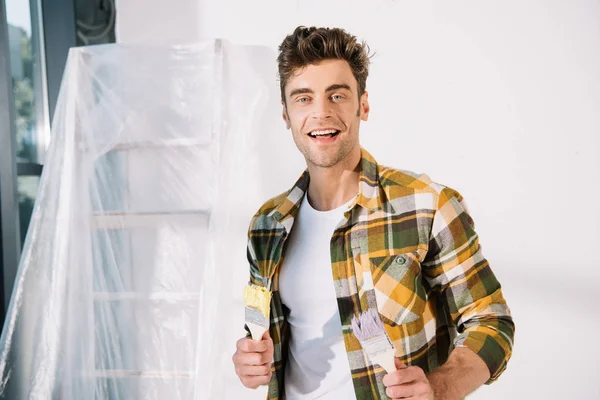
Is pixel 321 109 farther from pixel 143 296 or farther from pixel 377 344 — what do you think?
pixel 143 296

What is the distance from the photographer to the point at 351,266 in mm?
1096

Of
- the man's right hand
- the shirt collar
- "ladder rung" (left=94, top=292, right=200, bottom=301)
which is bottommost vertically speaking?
"ladder rung" (left=94, top=292, right=200, bottom=301)

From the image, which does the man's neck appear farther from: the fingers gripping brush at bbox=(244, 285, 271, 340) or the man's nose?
the fingers gripping brush at bbox=(244, 285, 271, 340)

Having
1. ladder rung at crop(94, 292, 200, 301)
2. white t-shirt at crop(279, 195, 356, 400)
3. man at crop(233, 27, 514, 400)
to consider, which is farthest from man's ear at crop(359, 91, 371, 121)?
ladder rung at crop(94, 292, 200, 301)

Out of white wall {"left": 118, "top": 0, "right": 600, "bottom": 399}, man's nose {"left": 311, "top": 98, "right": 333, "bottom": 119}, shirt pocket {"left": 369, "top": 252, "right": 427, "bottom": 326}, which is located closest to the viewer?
shirt pocket {"left": 369, "top": 252, "right": 427, "bottom": 326}

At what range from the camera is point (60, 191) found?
177 centimetres

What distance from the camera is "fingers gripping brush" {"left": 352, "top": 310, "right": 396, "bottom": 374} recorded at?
79cm

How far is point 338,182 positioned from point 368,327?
462 millimetres

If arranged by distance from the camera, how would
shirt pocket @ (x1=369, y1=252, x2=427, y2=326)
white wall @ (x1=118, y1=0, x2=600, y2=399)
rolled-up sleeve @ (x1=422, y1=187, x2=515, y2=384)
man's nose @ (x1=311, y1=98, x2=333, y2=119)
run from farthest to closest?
white wall @ (x1=118, y1=0, x2=600, y2=399) → man's nose @ (x1=311, y1=98, x2=333, y2=119) → shirt pocket @ (x1=369, y1=252, x2=427, y2=326) → rolled-up sleeve @ (x1=422, y1=187, x2=515, y2=384)

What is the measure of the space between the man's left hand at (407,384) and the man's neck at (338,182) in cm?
48

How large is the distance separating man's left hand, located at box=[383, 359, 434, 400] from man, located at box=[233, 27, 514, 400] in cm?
7

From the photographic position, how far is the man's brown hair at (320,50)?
3.89 ft

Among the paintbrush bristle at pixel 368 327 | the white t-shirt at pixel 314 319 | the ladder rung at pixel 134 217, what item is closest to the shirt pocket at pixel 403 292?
the white t-shirt at pixel 314 319

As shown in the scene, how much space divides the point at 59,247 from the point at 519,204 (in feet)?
5.02
